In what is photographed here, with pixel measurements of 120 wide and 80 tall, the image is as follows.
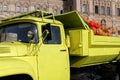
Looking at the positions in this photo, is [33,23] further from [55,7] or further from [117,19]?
[117,19]

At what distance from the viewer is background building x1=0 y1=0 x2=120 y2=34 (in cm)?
6900

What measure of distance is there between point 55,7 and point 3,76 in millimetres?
67957

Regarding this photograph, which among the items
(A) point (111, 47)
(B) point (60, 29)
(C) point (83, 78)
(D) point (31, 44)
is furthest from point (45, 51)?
(A) point (111, 47)

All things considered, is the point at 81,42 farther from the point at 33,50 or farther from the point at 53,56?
the point at 33,50

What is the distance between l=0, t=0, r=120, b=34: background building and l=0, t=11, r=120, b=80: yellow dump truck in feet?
196

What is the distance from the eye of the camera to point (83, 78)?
8.55 meters

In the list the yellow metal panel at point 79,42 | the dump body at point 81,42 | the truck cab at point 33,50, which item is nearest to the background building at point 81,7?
the dump body at point 81,42

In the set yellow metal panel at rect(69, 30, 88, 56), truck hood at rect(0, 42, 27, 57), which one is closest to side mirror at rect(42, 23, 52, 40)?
truck hood at rect(0, 42, 27, 57)

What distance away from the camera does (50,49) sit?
712 centimetres

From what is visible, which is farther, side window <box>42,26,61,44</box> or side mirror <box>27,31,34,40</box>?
side window <box>42,26,61,44</box>

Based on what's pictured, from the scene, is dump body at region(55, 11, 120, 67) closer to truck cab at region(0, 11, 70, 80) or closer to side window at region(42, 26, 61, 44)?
truck cab at region(0, 11, 70, 80)

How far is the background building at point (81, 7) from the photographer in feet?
226

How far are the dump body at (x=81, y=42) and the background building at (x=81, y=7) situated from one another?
5985 centimetres

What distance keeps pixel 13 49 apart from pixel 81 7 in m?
70.1
